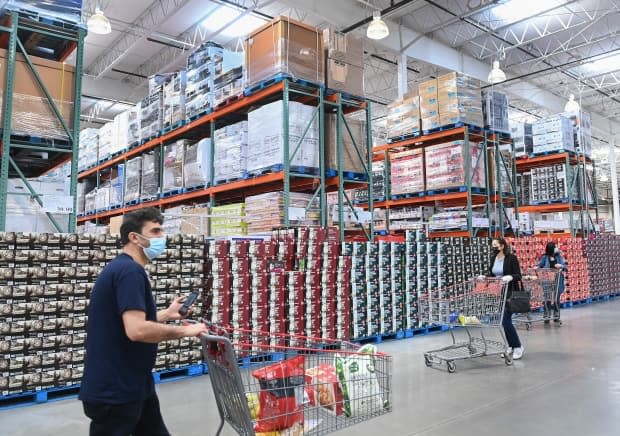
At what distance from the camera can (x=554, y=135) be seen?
1277 cm

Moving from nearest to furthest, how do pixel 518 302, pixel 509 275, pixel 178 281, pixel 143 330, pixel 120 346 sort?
1. pixel 143 330
2. pixel 120 346
3. pixel 178 281
4. pixel 518 302
5. pixel 509 275

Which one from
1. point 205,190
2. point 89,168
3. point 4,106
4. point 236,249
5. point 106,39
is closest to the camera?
point 4,106

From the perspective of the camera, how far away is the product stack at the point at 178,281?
5.50 m

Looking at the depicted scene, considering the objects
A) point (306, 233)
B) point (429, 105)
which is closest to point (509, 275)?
point (306, 233)

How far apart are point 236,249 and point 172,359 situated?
1457 millimetres

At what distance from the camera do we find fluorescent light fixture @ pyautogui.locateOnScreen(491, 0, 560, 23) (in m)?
13.9

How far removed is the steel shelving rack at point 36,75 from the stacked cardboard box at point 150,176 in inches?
147

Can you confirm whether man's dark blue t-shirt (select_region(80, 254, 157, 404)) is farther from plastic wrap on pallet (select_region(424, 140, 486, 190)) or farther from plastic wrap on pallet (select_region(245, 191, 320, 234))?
plastic wrap on pallet (select_region(424, 140, 486, 190))

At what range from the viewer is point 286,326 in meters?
6.43

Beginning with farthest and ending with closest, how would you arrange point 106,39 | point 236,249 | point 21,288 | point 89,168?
point 106,39 → point 89,168 → point 236,249 → point 21,288

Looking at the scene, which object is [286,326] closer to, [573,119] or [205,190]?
[205,190]

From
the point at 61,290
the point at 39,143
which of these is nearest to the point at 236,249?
the point at 61,290

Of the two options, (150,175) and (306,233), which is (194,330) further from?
(150,175)

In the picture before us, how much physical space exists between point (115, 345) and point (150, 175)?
847 cm
